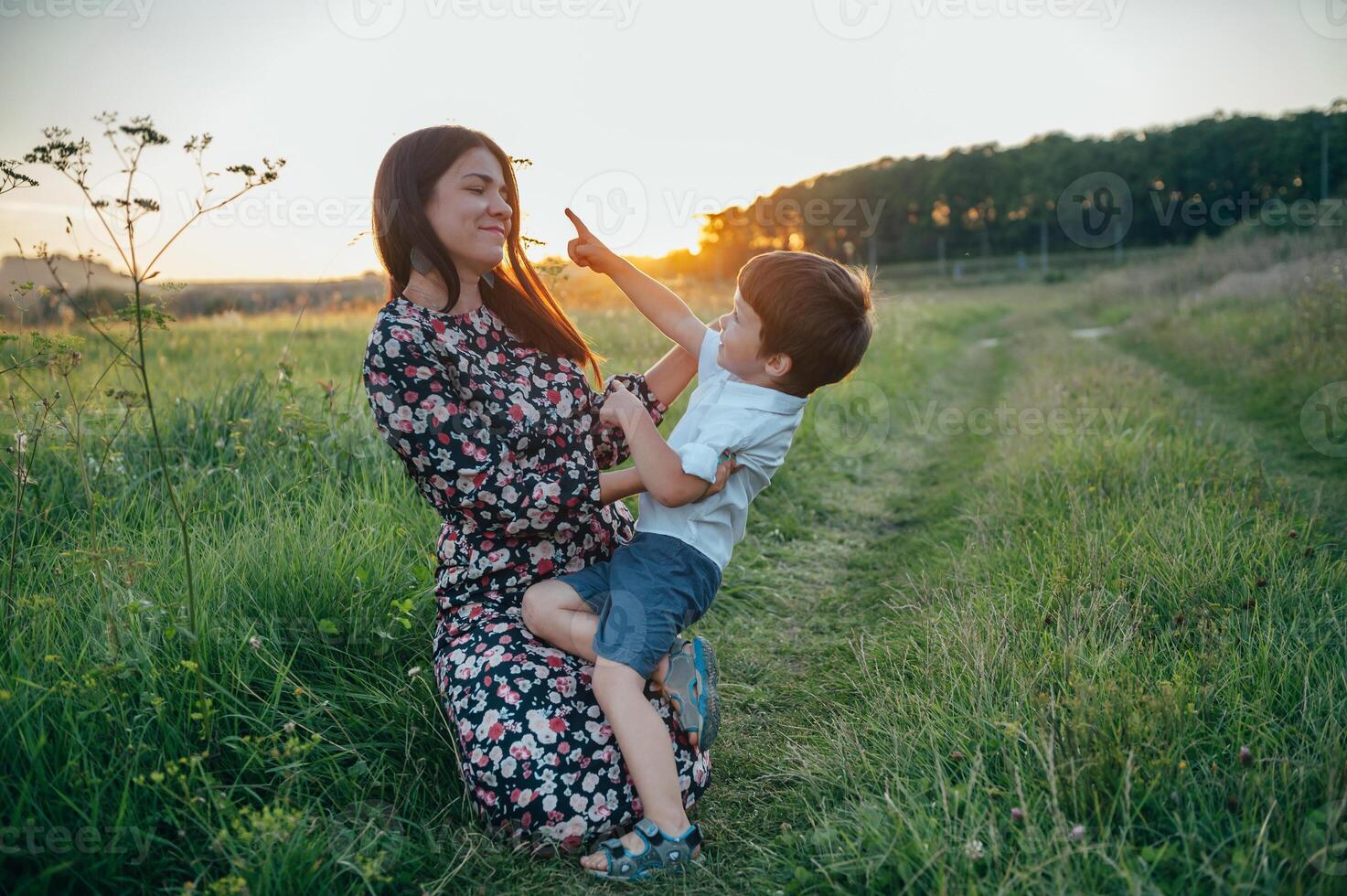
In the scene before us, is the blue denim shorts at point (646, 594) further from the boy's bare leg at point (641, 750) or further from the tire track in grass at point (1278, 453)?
the tire track in grass at point (1278, 453)

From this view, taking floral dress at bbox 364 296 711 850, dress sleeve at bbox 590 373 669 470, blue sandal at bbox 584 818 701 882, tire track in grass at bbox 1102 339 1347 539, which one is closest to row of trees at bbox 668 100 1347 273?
tire track in grass at bbox 1102 339 1347 539

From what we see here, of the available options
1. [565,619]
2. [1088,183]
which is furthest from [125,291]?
[1088,183]

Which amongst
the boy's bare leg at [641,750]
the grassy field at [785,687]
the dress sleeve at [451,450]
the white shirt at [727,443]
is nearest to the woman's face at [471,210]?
the dress sleeve at [451,450]

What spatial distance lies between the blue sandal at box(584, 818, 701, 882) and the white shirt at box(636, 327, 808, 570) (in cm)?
73

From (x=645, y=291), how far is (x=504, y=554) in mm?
977

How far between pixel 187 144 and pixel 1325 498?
216 inches

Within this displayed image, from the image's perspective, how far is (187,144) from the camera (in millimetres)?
2082

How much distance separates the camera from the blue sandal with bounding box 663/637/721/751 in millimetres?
2396

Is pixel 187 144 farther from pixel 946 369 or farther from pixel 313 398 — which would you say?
pixel 946 369

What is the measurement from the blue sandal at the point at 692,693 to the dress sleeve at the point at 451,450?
528 millimetres

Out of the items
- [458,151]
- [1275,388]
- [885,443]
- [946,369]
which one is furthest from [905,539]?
[946,369]

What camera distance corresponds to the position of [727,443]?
226 cm

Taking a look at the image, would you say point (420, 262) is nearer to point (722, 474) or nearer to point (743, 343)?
point (743, 343)

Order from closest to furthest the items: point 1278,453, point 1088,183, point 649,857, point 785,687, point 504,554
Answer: point 649,857, point 504,554, point 785,687, point 1278,453, point 1088,183
